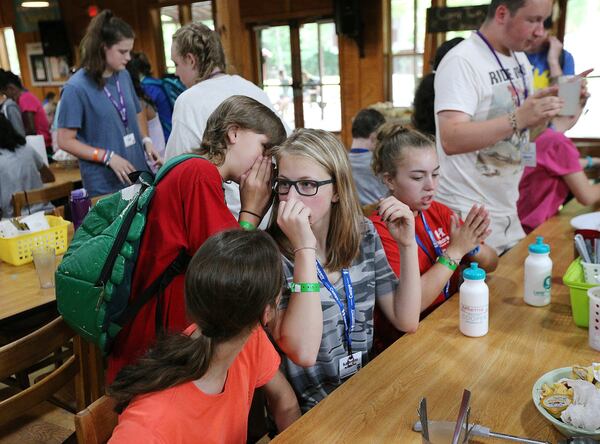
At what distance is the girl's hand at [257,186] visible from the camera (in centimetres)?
162

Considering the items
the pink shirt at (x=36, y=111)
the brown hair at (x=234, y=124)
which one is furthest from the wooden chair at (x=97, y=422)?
the pink shirt at (x=36, y=111)

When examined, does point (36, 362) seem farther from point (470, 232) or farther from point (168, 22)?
point (168, 22)

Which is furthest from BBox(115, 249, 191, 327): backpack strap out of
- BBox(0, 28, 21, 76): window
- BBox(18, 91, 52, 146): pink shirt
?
BBox(0, 28, 21, 76): window

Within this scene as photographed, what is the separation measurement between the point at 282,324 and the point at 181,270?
0.31 m

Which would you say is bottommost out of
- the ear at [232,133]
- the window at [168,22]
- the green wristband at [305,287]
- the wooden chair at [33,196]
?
the wooden chair at [33,196]

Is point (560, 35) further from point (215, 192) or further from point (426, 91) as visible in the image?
point (215, 192)

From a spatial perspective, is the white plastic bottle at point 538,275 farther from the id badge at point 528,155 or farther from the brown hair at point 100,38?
the brown hair at point 100,38

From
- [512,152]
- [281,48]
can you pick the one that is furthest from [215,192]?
[281,48]

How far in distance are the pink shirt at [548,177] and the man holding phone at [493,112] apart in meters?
0.49

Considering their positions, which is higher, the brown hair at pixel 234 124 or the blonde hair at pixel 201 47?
the blonde hair at pixel 201 47

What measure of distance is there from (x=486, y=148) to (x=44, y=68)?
9.44 meters

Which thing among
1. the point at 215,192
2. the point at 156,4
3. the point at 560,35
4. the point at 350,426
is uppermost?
the point at 156,4

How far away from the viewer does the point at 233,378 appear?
122 centimetres

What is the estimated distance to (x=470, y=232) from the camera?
1656 millimetres
